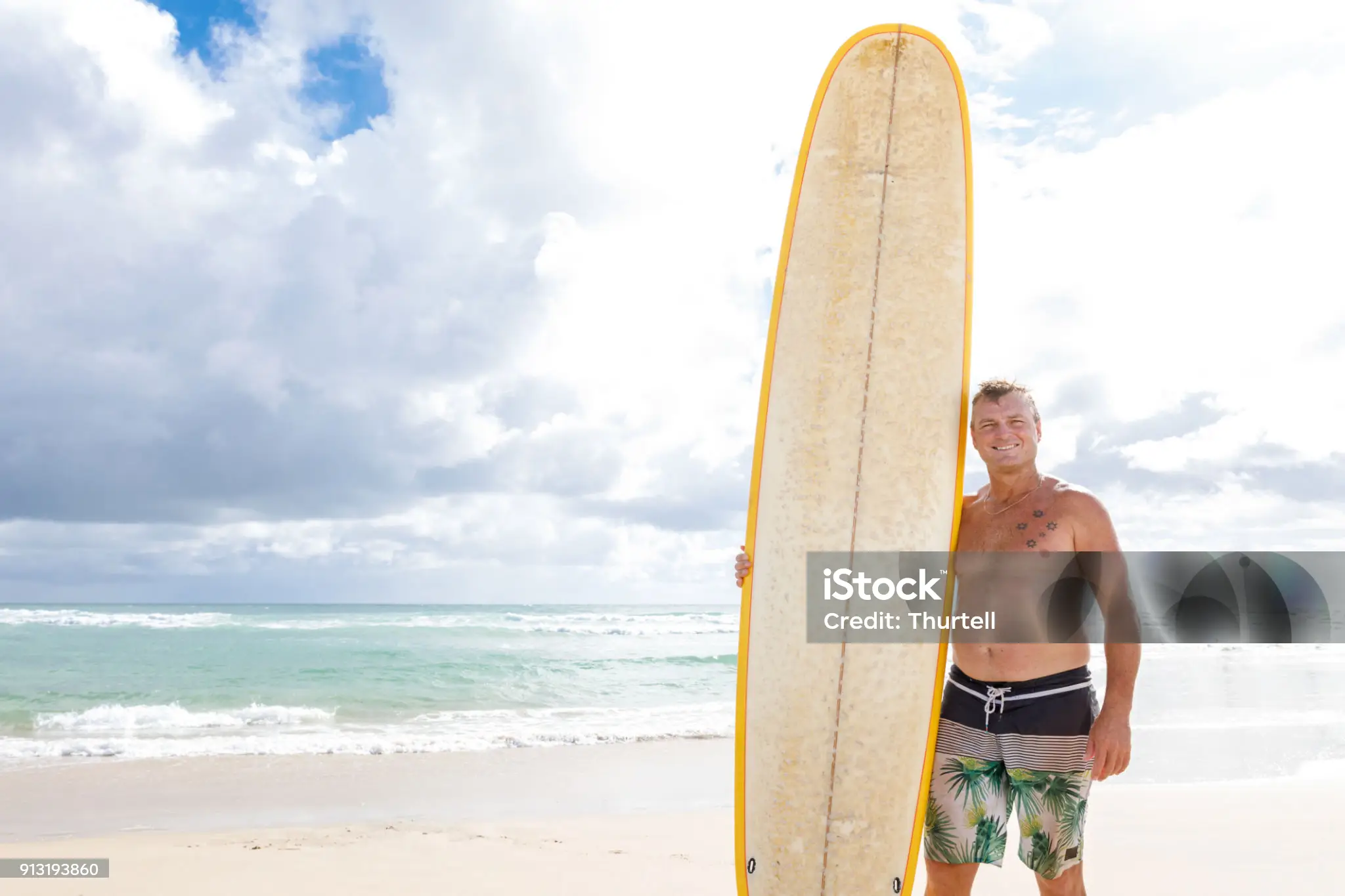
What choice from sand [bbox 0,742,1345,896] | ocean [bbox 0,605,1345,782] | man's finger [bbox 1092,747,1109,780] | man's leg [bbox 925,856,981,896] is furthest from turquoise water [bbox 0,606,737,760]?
man's finger [bbox 1092,747,1109,780]

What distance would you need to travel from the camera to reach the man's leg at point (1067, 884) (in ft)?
6.82

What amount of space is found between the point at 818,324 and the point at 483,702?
808 cm

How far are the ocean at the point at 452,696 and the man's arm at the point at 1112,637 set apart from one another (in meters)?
4.38

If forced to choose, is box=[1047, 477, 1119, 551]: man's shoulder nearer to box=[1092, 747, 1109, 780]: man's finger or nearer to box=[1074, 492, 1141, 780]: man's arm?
box=[1074, 492, 1141, 780]: man's arm

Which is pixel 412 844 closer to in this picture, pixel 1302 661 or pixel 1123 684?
pixel 1123 684

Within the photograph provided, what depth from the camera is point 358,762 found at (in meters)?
6.15

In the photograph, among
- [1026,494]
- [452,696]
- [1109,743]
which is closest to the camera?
[1109,743]

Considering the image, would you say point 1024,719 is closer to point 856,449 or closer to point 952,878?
point 952,878

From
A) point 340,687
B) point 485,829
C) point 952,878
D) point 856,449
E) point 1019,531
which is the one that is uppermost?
point 856,449

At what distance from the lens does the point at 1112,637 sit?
207 centimetres

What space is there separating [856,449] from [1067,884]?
4.07ft

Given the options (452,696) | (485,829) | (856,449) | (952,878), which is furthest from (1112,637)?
(452,696)

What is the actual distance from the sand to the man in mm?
1666

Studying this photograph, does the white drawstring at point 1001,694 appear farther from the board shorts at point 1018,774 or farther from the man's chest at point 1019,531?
the man's chest at point 1019,531
